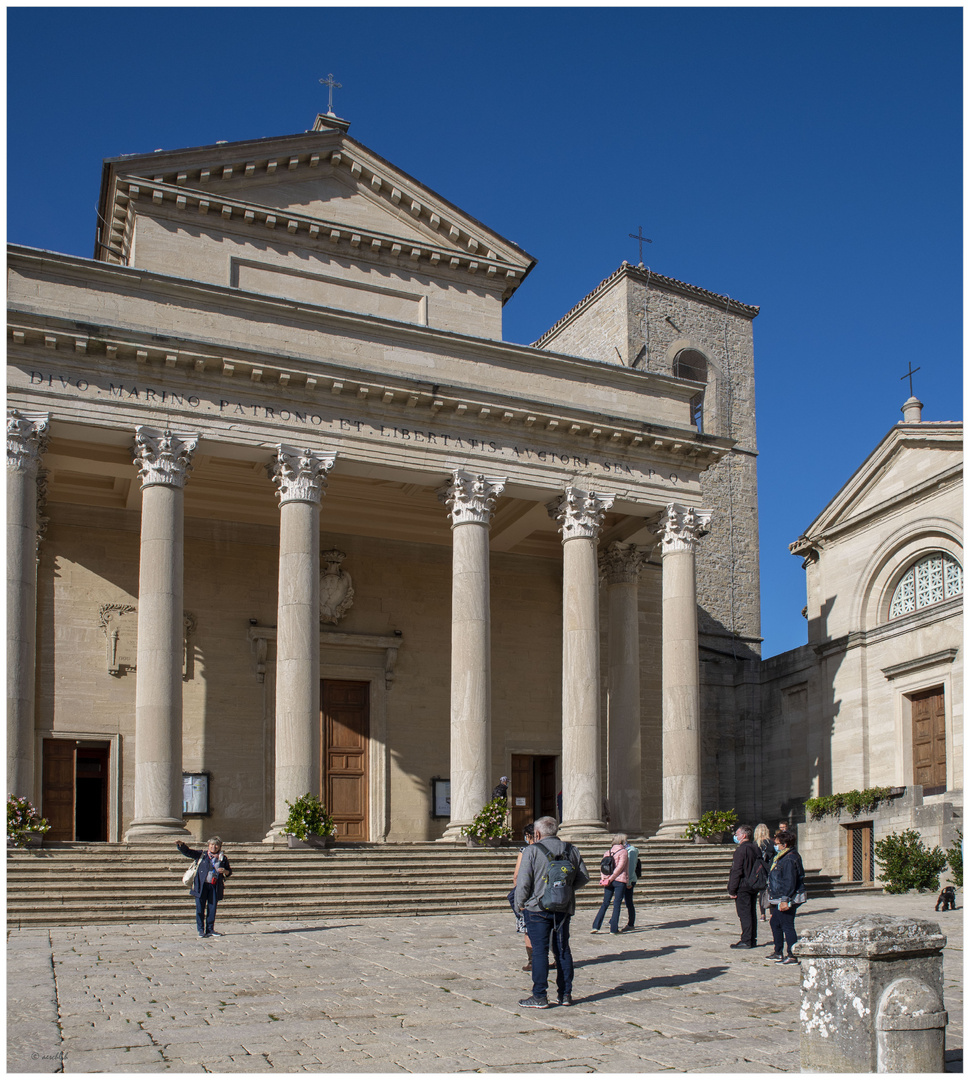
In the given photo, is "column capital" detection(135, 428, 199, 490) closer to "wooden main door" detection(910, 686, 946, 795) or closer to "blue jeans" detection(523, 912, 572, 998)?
"blue jeans" detection(523, 912, 572, 998)

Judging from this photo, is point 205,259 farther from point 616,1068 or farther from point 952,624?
point 616,1068

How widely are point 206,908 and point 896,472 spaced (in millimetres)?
22145

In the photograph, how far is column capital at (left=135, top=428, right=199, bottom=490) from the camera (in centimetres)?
2317

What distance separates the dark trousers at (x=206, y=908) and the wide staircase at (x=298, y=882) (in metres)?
2.89

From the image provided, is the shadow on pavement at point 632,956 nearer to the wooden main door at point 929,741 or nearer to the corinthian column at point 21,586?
the corinthian column at point 21,586

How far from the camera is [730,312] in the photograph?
161 feet

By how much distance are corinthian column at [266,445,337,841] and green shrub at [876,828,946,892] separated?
11979mm

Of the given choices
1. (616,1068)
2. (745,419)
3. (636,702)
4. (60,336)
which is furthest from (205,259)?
(745,419)

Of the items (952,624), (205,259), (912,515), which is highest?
(205,259)

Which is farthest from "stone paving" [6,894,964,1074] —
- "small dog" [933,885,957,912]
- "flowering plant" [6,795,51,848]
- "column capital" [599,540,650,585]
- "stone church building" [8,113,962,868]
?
"column capital" [599,540,650,585]

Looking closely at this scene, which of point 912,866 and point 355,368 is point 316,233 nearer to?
point 355,368

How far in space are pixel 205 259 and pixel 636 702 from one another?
45.7ft

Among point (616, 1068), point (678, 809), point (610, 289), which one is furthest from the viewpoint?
point (610, 289)

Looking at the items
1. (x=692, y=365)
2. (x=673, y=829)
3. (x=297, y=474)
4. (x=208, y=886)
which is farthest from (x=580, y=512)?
(x=692, y=365)
